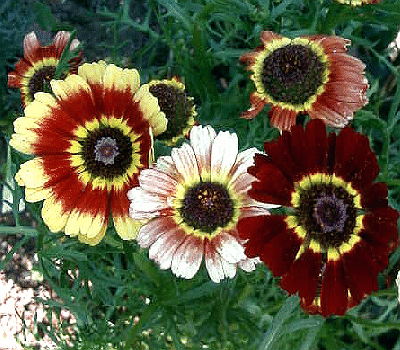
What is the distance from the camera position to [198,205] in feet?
3.01

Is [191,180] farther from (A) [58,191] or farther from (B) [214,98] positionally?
(B) [214,98]

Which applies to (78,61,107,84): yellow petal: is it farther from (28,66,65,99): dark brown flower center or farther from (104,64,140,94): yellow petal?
(28,66,65,99): dark brown flower center

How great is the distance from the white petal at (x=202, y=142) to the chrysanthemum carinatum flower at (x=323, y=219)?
125mm

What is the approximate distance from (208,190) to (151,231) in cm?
11

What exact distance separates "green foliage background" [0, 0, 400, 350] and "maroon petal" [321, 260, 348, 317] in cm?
8

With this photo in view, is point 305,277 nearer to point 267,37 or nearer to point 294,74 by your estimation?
point 294,74

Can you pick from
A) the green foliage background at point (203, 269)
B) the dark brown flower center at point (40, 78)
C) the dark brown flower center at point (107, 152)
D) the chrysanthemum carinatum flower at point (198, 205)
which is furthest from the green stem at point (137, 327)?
the dark brown flower center at point (40, 78)

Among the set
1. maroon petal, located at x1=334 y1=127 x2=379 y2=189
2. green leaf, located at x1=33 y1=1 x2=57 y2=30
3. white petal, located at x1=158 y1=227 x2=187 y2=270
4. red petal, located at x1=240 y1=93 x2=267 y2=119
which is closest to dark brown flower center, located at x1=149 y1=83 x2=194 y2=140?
red petal, located at x1=240 y1=93 x2=267 y2=119

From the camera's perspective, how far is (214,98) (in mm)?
1368

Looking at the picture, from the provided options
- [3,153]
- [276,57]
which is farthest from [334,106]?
[3,153]

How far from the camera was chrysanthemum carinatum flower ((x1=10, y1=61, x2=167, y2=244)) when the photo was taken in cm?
89

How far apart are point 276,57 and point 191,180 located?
30cm

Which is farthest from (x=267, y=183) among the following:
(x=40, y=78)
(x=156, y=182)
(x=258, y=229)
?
(x=40, y=78)

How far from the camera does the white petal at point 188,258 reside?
0.86 metres
